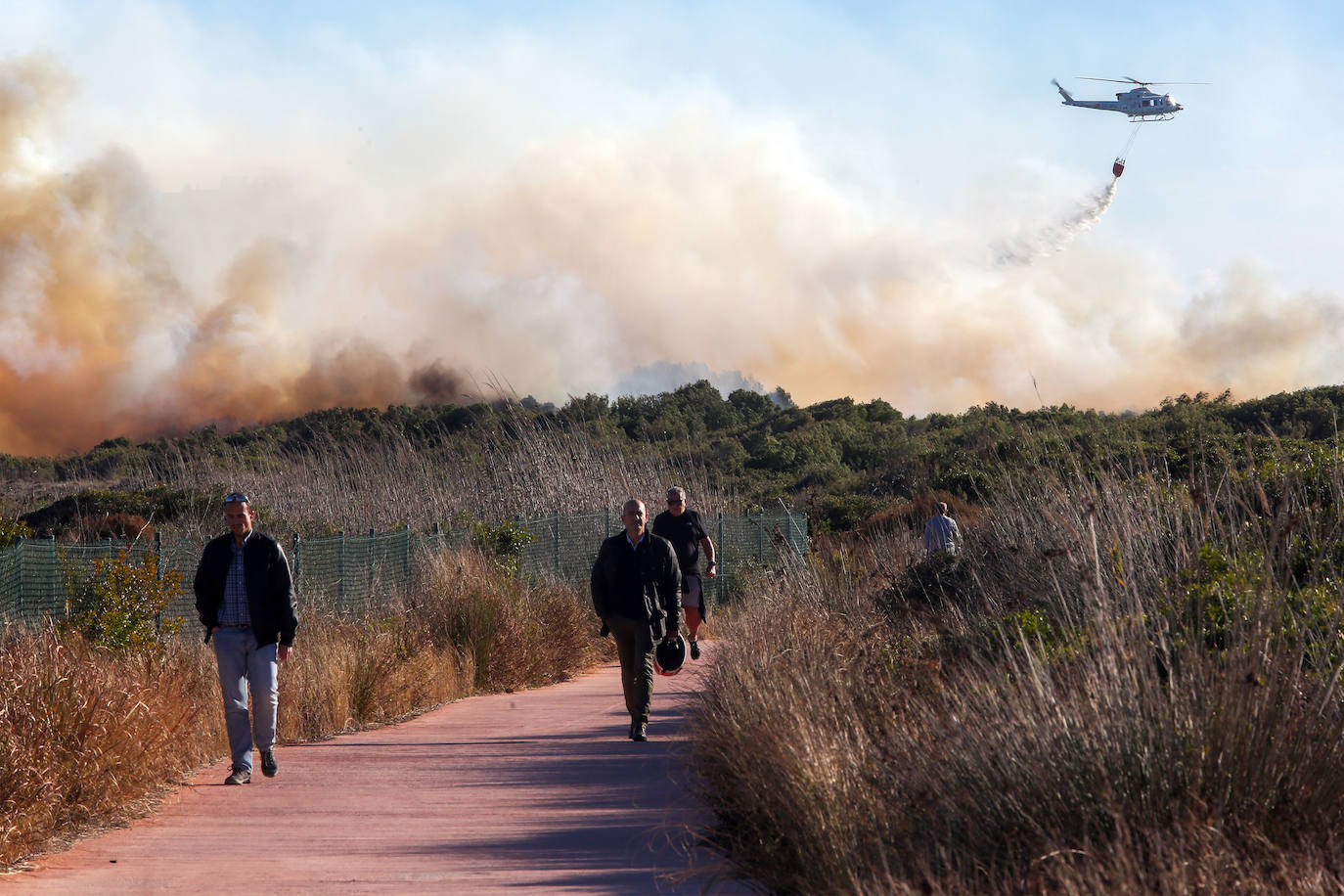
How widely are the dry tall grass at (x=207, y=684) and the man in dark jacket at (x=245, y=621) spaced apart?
450 millimetres

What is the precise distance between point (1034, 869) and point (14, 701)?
19.7 feet

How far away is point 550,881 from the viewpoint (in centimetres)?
741

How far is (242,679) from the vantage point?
10.2m

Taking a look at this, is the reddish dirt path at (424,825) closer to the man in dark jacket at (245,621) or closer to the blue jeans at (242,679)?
the blue jeans at (242,679)

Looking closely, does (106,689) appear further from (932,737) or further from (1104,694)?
(1104,694)

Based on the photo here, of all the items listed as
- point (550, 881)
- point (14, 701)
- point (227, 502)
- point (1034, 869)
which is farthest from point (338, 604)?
point (1034, 869)

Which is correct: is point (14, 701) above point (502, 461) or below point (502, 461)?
below

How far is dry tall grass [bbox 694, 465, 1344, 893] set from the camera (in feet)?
18.5

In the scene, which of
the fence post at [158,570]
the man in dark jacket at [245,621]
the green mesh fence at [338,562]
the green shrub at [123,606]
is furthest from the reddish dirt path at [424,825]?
the green mesh fence at [338,562]

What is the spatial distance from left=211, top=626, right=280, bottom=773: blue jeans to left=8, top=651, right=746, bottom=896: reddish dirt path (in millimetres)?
329

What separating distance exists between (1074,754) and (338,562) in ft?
45.4

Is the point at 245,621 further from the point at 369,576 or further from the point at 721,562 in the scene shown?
the point at 721,562

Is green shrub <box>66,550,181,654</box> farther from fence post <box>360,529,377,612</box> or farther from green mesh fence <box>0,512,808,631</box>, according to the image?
fence post <box>360,529,377,612</box>

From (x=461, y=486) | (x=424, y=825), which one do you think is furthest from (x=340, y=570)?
(x=461, y=486)
